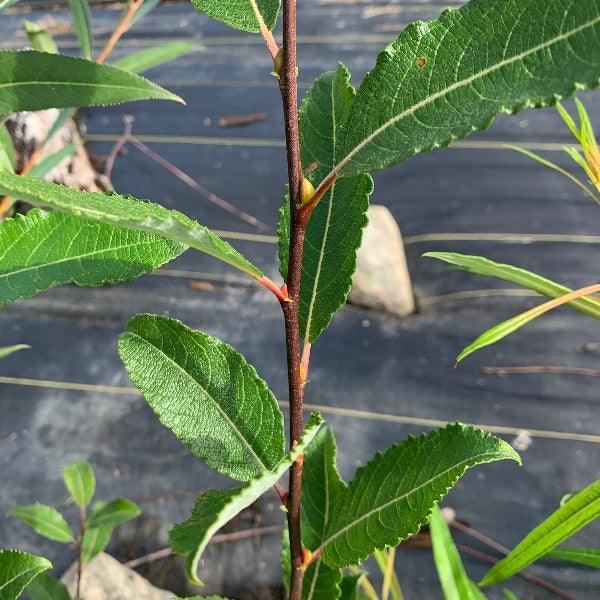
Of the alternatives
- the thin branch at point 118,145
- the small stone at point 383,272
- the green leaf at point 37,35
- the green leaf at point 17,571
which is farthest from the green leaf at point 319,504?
the thin branch at point 118,145

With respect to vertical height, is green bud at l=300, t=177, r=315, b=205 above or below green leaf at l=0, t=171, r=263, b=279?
below

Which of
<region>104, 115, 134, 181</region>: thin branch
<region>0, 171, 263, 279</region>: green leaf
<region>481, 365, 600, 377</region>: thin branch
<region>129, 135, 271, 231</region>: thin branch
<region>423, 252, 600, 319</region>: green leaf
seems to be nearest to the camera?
<region>0, 171, 263, 279</region>: green leaf

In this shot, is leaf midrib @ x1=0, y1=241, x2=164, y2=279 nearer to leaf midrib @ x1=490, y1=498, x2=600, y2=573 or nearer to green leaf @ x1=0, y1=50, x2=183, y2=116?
green leaf @ x1=0, y1=50, x2=183, y2=116

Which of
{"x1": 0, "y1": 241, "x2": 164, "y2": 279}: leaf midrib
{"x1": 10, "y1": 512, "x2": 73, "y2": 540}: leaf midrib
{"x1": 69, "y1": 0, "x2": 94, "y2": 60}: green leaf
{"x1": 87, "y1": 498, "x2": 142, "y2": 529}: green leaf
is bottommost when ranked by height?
{"x1": 10, "y1": 512, "x2": 73, "y2": 540}: leaf midrib

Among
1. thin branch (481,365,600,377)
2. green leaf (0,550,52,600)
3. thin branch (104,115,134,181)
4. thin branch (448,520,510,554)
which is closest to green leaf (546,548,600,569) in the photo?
green leaf (0,550,52,600)

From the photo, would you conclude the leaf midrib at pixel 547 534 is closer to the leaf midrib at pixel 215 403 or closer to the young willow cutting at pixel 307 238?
the young willow cutting at pixel 307 238

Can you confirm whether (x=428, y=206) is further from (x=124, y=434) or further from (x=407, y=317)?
(x=124, y=434)

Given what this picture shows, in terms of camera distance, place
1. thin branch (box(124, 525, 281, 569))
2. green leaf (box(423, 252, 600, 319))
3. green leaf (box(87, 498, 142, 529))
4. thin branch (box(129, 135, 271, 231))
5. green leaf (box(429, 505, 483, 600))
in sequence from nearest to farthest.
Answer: green leaf (box(423, 252, 600, 319)) → green leaf (box(429, 505, 483, 600)) → green leaf (box(87, 498, 142, 529)) → thin branch (box(124, 525, 281, 569)) → thin branch (box(129, 135, 271, 231))
